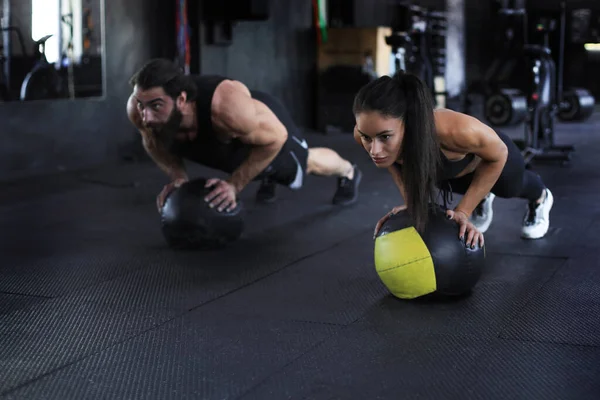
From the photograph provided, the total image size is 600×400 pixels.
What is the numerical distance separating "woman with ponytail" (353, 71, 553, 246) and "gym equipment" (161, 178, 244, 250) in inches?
31.0

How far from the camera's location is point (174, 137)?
3.00 m

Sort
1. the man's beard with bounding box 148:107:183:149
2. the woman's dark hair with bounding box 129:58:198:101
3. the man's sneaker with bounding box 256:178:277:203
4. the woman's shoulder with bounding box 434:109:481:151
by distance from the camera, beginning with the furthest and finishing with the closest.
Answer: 1. the man's sneaker with bounding box 256:178:277:203
2. the man's beard with bounding box 148:107:183:149
3. the woman's dark hair with bounding box 129:58:198:101
4. the woman's shoulder with bounding box 434:109:481:151

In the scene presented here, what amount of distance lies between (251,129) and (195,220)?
39 centimetres

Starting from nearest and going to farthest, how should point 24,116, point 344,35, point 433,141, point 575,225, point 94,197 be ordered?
point 433,141 < point 575,225 < point 94,197 < point 24,116 < point 344,35

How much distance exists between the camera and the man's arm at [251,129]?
9.64 feet

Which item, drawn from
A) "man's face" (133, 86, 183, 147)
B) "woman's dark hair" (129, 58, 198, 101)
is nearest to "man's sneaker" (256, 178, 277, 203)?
"man's face" (133, 86, 183, 147)

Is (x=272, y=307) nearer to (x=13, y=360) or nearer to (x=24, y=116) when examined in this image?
(x=13, y=360)

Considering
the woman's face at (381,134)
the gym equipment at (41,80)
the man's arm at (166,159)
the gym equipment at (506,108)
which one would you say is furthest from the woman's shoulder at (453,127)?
the gym equipment at (506,108)

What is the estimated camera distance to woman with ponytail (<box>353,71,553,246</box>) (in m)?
2.08

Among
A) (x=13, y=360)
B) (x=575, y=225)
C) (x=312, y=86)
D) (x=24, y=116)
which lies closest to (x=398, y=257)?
(x=13, y=360)

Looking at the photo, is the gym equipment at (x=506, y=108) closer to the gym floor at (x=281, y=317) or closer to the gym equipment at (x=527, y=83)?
the gym equipment at (x=527, y=83)

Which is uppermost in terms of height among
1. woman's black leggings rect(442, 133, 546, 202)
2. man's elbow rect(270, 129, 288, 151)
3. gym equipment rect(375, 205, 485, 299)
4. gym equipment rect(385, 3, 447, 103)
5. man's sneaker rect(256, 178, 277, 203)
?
gym equipment rect(385, 3, 447, 103)

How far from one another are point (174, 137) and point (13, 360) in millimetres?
1264

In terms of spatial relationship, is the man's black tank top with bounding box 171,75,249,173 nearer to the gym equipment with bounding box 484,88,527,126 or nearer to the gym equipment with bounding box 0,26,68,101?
the gym equipment with bounding box 0,26,68,101
